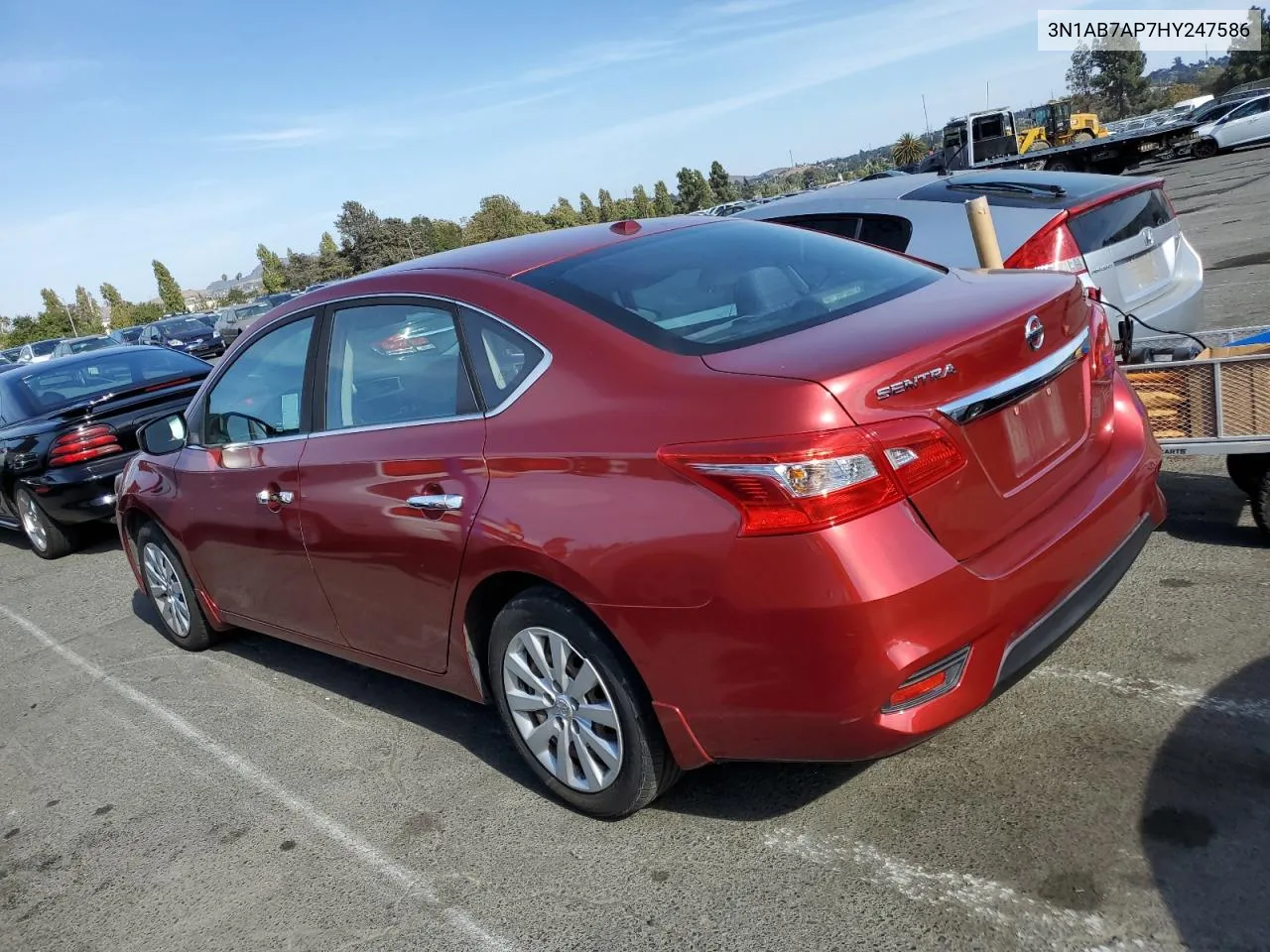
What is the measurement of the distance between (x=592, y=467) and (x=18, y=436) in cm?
728

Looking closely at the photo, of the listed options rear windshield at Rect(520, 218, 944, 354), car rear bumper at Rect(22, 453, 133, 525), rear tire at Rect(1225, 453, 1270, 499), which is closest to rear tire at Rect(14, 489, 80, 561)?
car rear bumper at Rect(22, 453, 133, 525)

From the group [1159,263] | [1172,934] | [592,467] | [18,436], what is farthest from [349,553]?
[18,436]

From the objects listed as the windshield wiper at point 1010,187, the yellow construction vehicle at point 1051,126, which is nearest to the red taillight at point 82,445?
the windshield wiper at point 1010,187

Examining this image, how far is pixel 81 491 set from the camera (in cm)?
805

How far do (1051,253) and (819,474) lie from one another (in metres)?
3.26

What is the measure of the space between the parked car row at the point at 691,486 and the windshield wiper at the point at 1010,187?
76.2 inches

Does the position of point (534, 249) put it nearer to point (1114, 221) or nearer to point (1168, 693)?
point (1168, 693)

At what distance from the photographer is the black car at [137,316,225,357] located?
33.5m

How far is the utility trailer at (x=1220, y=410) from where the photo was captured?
13.3 feet

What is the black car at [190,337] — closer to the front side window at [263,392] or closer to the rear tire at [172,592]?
the rear tire at [172,592]

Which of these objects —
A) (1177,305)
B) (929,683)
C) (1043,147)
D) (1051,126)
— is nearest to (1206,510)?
(1177,305)

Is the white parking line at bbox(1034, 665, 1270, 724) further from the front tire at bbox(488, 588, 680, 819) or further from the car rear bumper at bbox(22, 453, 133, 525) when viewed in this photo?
the car rear bumper at bbox(22, 453, 133, 525)

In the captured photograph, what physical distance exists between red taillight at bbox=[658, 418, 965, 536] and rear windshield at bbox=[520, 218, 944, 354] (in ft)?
1.53

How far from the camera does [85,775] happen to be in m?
4.35
